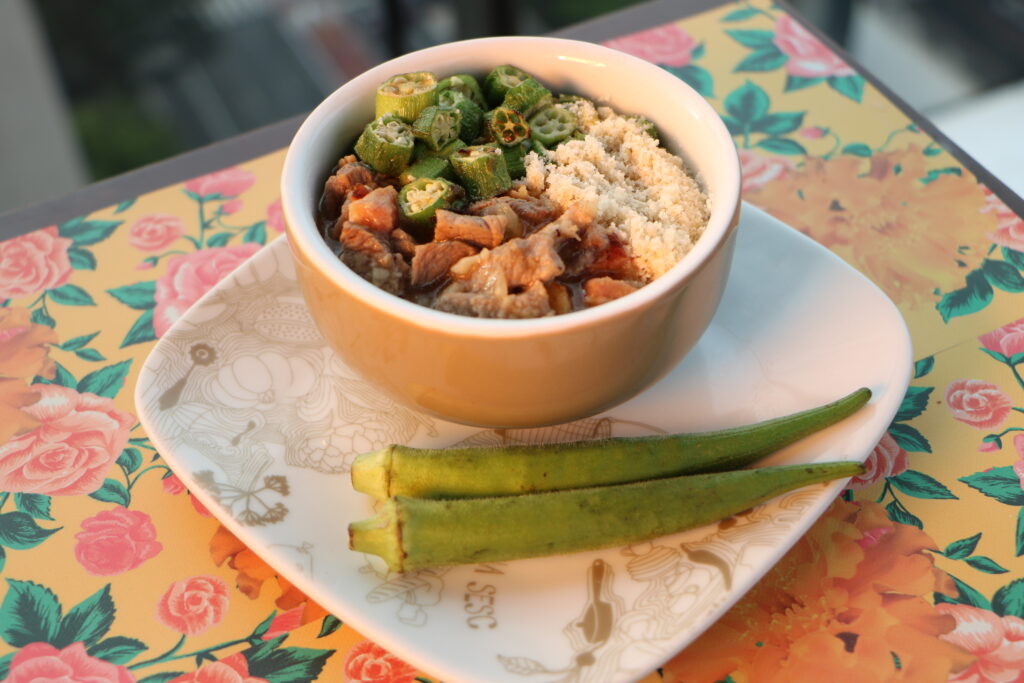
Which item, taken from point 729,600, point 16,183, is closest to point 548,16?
point 16,183

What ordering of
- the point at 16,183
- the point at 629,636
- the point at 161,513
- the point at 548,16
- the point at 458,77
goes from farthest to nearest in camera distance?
the point at 548,16 < the point at 16,183 < the point at 458,77 < the point at 161,513 < the point at 629,636

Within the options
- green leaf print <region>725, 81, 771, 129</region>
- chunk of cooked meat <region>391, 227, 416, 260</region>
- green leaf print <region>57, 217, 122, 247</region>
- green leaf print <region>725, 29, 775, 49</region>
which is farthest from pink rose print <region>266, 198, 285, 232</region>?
green leaf print <region>725, 29, 775, 49</region>

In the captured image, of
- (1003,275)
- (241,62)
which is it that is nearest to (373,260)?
(1003,275)

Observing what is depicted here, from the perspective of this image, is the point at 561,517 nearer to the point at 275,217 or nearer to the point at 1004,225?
the point at 275,217

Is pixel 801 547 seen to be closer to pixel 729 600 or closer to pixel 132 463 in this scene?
pixel 729 600

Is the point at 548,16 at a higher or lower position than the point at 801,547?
lower

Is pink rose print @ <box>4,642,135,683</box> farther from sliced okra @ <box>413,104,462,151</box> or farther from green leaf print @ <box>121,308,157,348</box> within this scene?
sliced okra @ <box>413,104,462,151</box>
